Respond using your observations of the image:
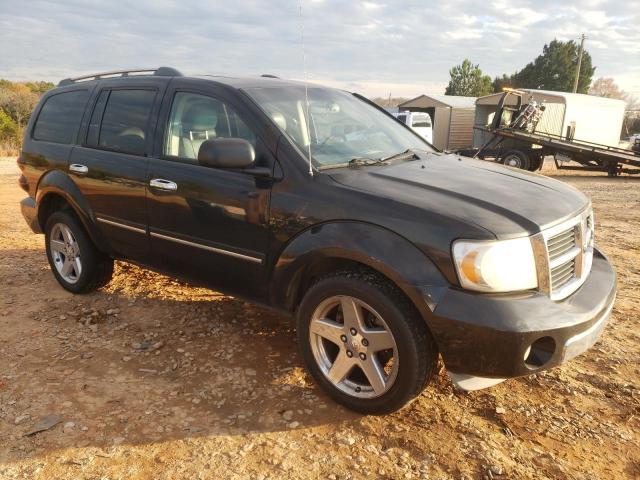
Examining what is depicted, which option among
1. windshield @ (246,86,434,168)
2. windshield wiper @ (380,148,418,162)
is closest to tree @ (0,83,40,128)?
windshield @ (246,86,434,168)

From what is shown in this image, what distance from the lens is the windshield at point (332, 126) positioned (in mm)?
3131

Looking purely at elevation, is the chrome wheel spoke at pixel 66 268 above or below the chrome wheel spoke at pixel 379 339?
below

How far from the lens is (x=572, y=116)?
2083cm

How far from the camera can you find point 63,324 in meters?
3.99

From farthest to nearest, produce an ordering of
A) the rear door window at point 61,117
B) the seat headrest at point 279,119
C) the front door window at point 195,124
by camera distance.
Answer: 1. the rear door window at point 61,117
2. the front door window at point 195,124
3. the seat headrest at point 279,119

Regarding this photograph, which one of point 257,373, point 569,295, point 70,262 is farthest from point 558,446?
point 70,262

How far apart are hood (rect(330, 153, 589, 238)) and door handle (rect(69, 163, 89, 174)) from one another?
7.35ft

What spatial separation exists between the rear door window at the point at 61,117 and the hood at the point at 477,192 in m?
2.57

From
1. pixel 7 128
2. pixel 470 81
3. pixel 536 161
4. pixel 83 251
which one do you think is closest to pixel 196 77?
pixel 83 251

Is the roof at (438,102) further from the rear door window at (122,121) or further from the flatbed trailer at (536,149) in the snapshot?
the rear door window at (122,121)

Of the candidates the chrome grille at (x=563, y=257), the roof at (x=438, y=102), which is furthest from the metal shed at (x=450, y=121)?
the chrome grille at (x=563, y=257)

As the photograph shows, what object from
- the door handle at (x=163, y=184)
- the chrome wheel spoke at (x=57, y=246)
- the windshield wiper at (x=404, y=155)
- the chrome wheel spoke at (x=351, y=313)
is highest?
the windshield wiper at (x=404, y=155)

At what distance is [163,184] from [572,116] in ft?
69.9

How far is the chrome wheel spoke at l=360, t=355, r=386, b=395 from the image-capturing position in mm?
2658
